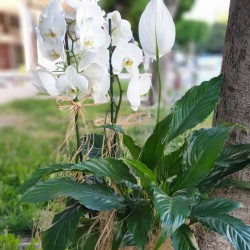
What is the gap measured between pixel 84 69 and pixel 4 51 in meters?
19.2

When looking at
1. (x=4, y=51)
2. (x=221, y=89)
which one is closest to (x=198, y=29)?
(x=4, y=51)

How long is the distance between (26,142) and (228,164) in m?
3.53

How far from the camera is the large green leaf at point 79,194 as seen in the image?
1188mm

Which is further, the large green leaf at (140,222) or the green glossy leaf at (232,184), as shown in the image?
the green glossy leaf at (232,184)

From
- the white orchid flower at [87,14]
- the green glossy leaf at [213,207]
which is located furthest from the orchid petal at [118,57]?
the green glossy leaf at [213,207]

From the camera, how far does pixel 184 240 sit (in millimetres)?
1195

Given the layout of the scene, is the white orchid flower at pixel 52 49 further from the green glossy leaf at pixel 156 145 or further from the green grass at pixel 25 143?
the green glossy leaf at pixel 156 145

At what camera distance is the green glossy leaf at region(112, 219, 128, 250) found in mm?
1261

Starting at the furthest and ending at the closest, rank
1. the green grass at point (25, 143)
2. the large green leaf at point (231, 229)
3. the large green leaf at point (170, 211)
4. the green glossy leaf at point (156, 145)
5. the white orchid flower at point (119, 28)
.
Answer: the green grass at point (25, 143), the white orchid flower at point (119, 28), the green glossy leaf at point (156, 145), the large green leaf at point (231, 229), the large green leaf at point (170, 211)

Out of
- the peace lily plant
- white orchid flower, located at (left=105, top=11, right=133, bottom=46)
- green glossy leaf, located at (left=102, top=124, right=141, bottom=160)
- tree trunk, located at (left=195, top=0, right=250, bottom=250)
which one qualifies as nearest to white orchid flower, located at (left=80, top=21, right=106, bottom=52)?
the peace lily plant

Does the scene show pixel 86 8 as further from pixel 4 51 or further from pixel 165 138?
pixel 4 51

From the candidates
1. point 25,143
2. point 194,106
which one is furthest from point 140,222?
point 25,143

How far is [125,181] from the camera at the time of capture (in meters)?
1.33

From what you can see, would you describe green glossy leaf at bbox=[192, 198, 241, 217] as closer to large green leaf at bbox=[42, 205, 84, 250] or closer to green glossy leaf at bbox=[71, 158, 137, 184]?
green glossy leaf at bbox=[71, 158, 137, 184]
